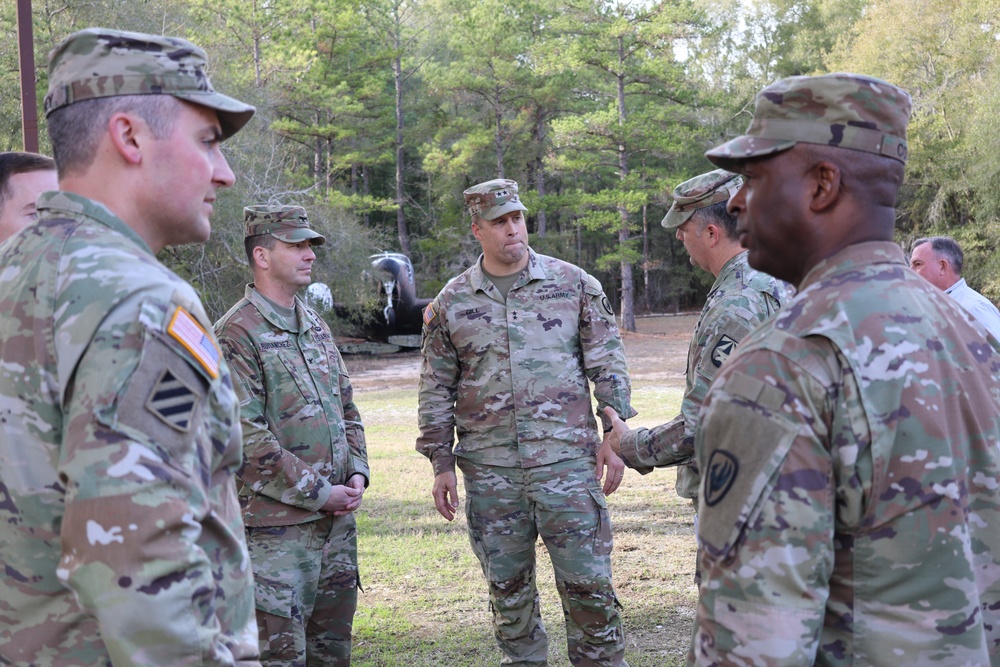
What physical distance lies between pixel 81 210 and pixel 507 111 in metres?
36.0

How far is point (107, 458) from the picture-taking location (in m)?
1.62

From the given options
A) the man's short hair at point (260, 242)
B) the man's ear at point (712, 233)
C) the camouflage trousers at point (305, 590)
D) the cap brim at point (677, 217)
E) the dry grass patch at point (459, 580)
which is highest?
the cap brim at point (677, 217)

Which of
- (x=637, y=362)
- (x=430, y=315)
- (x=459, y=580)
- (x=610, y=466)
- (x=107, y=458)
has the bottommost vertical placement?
(x=637, y=362)

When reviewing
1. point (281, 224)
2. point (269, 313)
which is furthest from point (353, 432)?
point (281, 224)

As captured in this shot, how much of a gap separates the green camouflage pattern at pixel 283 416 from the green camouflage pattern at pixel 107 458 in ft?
7.29

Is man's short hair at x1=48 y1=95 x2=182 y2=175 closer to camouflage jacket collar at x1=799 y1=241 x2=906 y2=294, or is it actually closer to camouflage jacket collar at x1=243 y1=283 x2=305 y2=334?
camouflage jacket collar at x1=799 y1=241 x2=906 y2=294

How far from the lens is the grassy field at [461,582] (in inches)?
203

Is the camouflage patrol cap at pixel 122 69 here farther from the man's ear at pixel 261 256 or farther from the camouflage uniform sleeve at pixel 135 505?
the man's ear at pixel 261 256

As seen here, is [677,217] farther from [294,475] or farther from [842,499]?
[842,499]

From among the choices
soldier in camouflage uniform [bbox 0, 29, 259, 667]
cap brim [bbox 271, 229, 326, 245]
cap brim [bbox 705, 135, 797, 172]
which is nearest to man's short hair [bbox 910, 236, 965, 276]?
cap brim [bbox 271, 229, 326, 245]

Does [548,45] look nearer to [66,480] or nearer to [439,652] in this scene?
[439,652]

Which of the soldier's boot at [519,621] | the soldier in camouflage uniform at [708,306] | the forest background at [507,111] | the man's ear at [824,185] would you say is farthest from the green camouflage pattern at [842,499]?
the forest background at [507,111]

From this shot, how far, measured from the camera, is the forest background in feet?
77.4

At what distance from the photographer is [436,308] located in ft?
16.3
